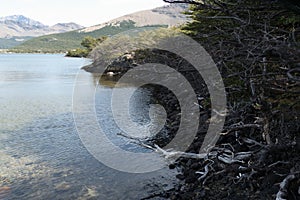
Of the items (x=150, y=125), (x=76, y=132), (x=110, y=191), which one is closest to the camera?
(x=110, y=191)

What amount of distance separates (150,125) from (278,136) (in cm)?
1087

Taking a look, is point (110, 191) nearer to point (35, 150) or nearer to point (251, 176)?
point (251, 176)

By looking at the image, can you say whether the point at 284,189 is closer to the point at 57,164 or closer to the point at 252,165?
the point at 252,165

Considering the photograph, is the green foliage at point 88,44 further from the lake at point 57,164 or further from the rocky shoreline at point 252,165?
the rocky shoreline at point 252,165

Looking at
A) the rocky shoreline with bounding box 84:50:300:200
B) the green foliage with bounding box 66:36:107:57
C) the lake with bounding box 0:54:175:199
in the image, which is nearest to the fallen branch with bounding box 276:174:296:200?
the rocky shoreline with bounding box 84:50:300:200

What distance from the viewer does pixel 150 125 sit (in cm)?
1912

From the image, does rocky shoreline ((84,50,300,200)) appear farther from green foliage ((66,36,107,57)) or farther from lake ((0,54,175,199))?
green foliage ((66,36,107,57))

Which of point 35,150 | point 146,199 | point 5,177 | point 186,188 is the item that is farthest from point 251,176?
point 35,150

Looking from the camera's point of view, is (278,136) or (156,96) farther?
(156,96)

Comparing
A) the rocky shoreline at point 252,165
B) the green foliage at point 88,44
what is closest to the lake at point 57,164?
the rocky shoreline at point 252,165

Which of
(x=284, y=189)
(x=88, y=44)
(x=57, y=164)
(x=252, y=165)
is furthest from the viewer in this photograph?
(x=88, y=44)

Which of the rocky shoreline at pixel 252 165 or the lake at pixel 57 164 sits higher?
the rocky shoreline at pixel 252 165

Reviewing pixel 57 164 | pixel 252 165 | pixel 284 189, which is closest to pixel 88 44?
pixel 57 164

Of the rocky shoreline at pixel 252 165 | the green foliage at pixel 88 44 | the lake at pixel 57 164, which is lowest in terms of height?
the lake at pixel 57 164
